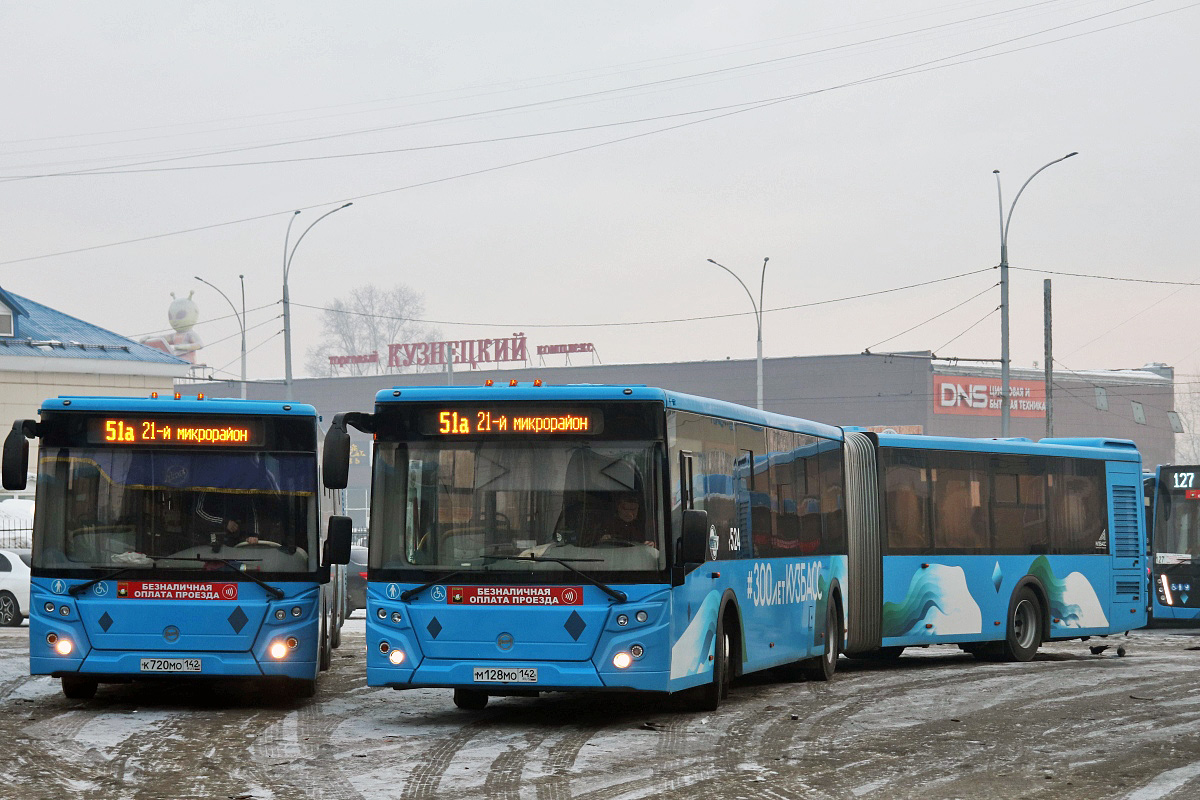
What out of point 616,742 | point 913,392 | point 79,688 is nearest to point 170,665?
point 79,688

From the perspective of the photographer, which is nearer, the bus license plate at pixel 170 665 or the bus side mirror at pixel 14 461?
the bus side mirror at pixel 14 461

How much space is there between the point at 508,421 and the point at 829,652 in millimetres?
6311

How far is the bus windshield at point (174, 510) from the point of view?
13211 mm

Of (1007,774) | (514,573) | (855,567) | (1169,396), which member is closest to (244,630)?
(514,573)

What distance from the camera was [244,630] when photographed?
13.1 meters

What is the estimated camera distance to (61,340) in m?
52.0

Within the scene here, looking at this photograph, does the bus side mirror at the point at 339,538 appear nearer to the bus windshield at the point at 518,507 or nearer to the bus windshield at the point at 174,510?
the bus windshield at the point at 174,510

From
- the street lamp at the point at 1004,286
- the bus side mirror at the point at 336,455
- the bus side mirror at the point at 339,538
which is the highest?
the street lamp at the point at 1004,286

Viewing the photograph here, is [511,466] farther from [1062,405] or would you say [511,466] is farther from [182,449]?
[1062,405]

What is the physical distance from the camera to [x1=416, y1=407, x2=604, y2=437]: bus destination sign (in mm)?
12102

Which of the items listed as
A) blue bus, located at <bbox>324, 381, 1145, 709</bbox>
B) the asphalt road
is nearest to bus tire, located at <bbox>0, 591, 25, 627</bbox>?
the asphalt road

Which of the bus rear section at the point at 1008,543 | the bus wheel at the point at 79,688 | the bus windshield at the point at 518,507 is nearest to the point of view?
the bus windshield at the point at 518,507

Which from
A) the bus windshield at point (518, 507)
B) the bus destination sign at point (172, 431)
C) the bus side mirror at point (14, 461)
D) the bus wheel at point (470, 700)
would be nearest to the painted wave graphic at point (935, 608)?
the bus wheel at point (470, 700)

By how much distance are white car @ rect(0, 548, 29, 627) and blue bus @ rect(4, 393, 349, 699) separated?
14.6 metres
